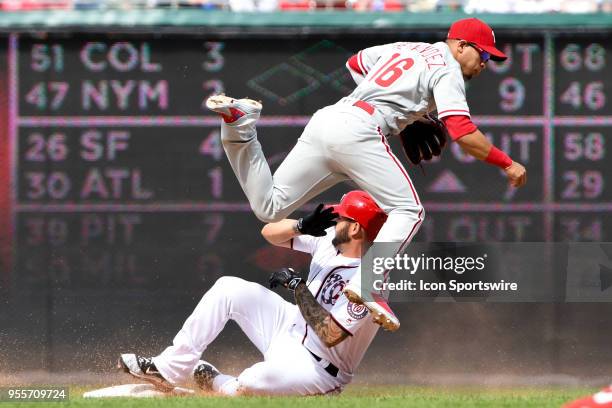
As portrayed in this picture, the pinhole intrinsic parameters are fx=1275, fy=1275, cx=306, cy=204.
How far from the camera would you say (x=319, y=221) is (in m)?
6.07

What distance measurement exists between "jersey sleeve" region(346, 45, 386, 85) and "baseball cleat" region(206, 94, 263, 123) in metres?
0.66

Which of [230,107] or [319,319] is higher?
[230,107]

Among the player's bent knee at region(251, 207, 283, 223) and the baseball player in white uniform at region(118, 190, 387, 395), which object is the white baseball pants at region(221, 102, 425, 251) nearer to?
the player's bent knee at region(251, 207, 283, 223)

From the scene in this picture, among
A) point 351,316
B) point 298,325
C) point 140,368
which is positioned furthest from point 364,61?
point 140,368

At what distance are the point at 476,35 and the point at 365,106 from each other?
60 centimetres

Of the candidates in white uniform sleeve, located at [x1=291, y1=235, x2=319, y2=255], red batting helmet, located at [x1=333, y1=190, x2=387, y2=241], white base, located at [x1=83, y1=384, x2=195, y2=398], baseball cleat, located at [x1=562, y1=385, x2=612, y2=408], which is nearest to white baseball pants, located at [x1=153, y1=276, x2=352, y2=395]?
white base, located at [x1=83, y1=384, x2=195, y2=398]

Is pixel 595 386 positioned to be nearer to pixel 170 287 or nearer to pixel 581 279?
pixel 581 279

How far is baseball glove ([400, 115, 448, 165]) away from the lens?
19.8ft

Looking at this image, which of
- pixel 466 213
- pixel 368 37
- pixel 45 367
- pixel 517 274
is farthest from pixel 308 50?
pixel 45 367

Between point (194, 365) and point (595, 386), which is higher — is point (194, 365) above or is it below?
above

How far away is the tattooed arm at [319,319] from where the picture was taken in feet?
19.1

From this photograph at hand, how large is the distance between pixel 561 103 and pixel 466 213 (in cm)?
82

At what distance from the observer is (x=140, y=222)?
7.28m

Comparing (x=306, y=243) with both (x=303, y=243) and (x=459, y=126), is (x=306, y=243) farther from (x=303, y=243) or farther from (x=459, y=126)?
(x=459, y=126)
